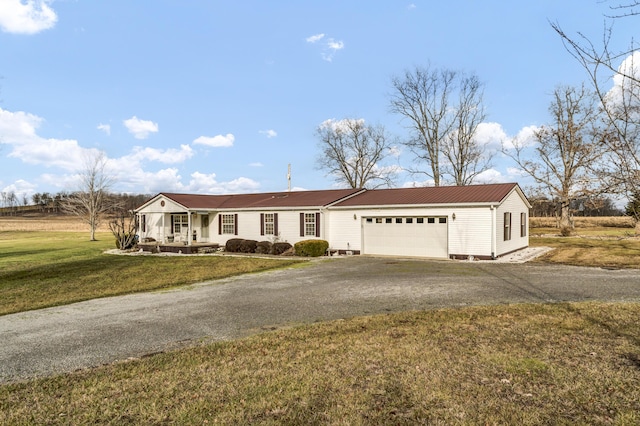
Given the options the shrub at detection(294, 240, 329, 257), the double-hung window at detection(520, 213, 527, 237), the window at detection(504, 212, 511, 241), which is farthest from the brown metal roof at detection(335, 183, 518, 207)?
the double-hung window at detection(520, 213, 527, 237)

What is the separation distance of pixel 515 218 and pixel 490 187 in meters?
2.57

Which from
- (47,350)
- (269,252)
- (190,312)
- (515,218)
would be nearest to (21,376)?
(47,350)

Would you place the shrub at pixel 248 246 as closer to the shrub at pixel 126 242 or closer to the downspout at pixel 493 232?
the shrub at pixel 126 242

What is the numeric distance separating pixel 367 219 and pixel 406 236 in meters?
2.32

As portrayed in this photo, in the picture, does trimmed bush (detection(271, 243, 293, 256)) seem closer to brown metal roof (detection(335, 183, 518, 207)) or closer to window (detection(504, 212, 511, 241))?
brown metal roof (detection(335, 183, 518, 207))

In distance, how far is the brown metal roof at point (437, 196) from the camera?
1920 centimetres

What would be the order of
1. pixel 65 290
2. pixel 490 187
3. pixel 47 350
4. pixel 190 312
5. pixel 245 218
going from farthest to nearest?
pixel 245 218 < pixel 490 187 < pixel 65 290 < pixel 190 312 < pixel 47 350

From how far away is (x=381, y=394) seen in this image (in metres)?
4.29

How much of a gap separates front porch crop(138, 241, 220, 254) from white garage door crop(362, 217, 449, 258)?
10254 mm

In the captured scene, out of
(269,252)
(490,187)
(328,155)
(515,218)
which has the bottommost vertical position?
(269,252)

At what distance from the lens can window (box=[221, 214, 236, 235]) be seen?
86.1 ft

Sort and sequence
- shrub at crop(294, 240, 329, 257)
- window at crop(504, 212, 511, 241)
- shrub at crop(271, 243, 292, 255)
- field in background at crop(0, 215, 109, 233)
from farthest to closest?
field in background at crop(0, 215, 109, 233) < shrub at crop(271, 243, 292, 255) < shrub at crop(294, 240, 329, 257) < window at crop(504, 212, 511, 241)

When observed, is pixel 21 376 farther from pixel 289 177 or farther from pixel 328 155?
pixel 328 155

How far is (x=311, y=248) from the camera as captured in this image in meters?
21.6
